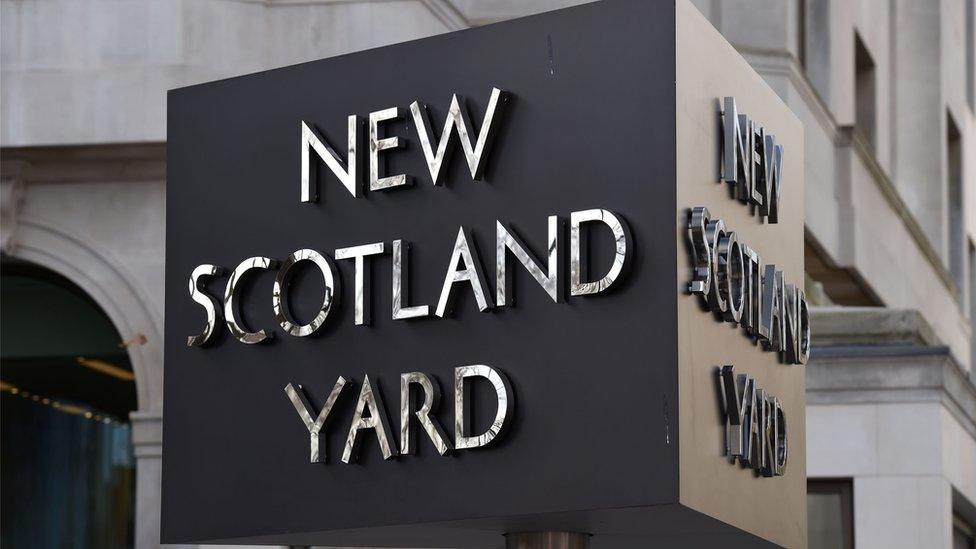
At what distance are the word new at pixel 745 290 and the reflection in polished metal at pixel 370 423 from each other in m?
1.70

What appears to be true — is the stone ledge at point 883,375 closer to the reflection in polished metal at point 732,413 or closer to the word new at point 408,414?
the reflection in polished metal at point 732,413

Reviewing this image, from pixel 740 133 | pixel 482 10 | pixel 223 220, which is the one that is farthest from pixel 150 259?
pixel 740 133

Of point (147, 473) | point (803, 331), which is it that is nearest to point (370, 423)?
point (803, 331)

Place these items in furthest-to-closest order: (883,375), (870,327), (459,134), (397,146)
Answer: (870,327), (883,375), (397,146), (459,134)

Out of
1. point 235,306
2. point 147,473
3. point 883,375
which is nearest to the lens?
point 235,306

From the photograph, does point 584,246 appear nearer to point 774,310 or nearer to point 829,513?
→ point 774,310

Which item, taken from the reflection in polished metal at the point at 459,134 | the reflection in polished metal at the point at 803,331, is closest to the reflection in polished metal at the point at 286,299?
the reflection in polished metal at the point at 459,134

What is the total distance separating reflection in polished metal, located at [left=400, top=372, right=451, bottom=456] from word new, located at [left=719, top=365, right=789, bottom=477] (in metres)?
1.38

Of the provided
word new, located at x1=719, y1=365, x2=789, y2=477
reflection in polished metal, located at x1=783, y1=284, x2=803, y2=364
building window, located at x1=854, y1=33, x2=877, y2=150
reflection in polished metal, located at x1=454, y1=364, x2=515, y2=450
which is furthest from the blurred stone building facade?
building window, located at x1=854, y1=33, x2=877, y2=150

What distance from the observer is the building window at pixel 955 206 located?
4278 cm

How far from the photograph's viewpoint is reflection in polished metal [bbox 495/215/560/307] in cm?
897

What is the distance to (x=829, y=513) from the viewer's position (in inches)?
720

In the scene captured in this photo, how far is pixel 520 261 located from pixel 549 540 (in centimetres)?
156

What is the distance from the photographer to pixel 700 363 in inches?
350
